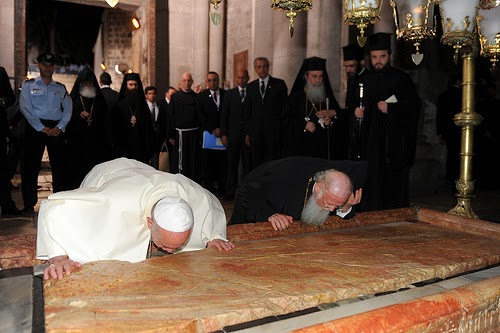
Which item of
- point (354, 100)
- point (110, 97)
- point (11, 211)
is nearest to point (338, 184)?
point (354, 100)

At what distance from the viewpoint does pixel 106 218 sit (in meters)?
2.46

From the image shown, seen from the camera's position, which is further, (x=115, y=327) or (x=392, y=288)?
(x=392, y=288)

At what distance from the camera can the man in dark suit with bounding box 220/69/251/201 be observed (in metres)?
7.39

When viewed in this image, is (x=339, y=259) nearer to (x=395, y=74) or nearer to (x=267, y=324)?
(x=267, y=324)

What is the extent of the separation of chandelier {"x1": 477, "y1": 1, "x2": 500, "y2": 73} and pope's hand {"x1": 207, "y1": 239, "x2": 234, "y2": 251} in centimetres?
262

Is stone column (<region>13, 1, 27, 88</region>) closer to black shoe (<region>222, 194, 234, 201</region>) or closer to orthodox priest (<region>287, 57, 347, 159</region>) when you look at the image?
black shoe (<region>222, 194, 234, 201</region>)

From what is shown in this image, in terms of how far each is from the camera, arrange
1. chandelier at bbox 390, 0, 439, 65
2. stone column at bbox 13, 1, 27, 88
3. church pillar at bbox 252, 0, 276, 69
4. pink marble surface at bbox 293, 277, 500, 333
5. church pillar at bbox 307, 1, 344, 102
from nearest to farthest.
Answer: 1. pink marble surface at bbox 293, 277, 500, 333
2. chandelier at bbox 390, 0, 439, 65
3. church pillar at bbox 307, 1, 344, 102
4. stone column at bbox 13, 1, 27, 88
5. church pillar at bbox 252, 0, 276, 69

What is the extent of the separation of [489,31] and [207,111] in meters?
4.93

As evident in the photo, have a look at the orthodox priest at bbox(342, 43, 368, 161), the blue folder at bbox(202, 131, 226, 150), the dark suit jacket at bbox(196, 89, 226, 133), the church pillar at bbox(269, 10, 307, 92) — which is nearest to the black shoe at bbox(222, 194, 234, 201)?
the blue folder at bbox(202, 131, 226, 150)

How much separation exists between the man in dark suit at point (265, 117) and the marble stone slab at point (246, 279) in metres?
4.05

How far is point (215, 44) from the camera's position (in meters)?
11.7

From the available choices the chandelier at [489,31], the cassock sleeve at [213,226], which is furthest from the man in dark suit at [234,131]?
the cassock sleeve at [213,226]

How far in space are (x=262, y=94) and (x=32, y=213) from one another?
343 centimetres

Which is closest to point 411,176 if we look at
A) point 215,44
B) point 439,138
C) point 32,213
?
point 439,138
